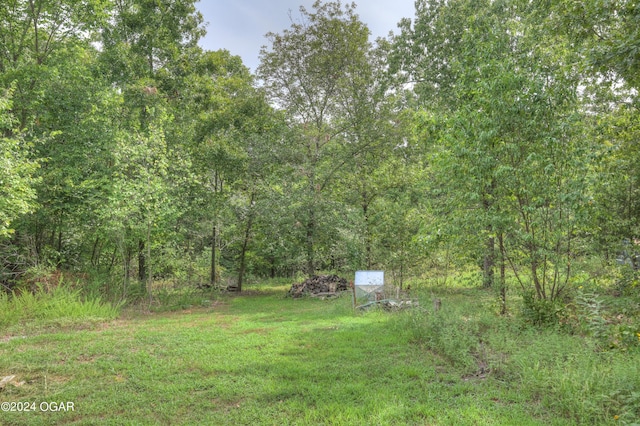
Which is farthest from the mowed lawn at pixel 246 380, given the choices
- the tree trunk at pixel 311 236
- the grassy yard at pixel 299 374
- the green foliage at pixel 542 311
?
the tree trunk at pixel 311 236

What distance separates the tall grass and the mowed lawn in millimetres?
615

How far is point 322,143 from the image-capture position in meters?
14.1

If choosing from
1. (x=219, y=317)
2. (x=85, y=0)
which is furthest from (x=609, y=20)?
(x=85, y=0)

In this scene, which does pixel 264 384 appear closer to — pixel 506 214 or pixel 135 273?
pixel 506 214

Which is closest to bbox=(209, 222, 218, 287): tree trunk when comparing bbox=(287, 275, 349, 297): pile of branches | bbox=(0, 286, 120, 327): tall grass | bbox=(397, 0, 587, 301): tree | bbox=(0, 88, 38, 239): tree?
bbox=(287, 275, 349, 297): pile of branches

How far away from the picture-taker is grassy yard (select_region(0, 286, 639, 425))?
330cm

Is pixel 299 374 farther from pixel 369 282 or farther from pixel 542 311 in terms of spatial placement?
pixel 369 282

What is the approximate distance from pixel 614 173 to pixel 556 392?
5.02 metres

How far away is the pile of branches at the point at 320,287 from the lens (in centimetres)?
1184

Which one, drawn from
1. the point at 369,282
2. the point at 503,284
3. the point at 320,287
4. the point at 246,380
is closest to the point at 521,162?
the point at 503,284

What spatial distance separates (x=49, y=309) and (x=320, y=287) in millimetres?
7397

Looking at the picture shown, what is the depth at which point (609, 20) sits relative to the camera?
5434mm

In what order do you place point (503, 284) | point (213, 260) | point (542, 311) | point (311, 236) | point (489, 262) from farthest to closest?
point (213, 260) → point (311, 236) → point (489, 262) → point (503, 284) → point (542, 311)

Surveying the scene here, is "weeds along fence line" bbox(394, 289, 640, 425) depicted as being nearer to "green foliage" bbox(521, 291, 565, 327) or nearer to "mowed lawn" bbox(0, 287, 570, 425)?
"green foliage" bbox(521, 291, 565, 327)
